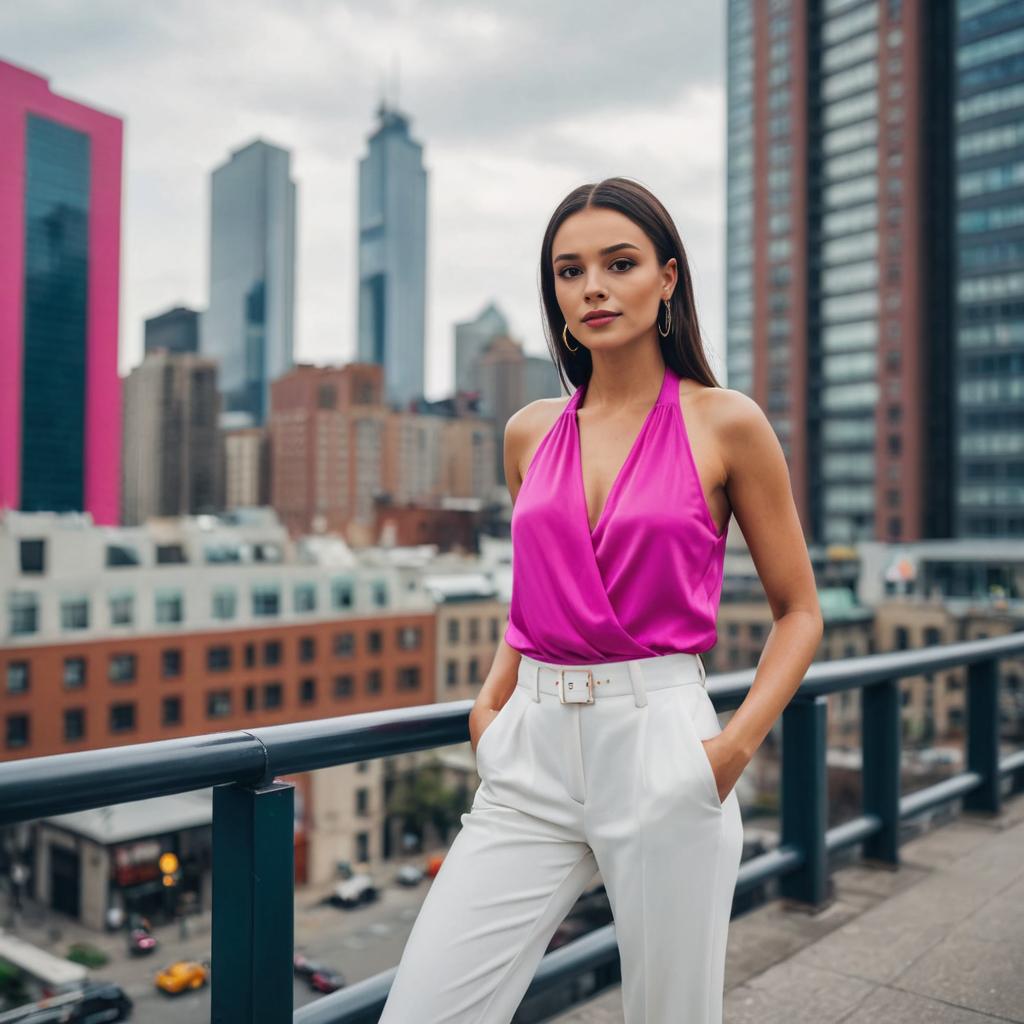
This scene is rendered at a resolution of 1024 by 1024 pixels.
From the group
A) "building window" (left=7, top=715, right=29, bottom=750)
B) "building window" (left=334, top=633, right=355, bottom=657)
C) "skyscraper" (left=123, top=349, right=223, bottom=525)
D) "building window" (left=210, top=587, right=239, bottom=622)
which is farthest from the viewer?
"skyscraper" (left=123, top=349, right=223, bottom=525)

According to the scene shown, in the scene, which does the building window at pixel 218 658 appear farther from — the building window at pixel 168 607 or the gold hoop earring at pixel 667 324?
the gold hoop earring at pixel 667 324

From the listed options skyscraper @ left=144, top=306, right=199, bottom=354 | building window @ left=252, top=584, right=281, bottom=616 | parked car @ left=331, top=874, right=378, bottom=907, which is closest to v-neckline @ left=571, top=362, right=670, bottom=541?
parked car @ left=331, top=874, right=378, bottom=907

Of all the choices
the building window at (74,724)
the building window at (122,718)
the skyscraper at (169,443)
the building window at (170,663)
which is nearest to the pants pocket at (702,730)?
the building window at (74,724)

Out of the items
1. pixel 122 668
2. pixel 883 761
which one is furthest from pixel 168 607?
pixel 883 761

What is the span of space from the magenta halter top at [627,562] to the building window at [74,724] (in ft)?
161

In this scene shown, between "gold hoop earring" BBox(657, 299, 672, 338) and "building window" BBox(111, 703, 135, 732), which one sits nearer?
"gold hoop earring" BBox(657, 299, 672, 338)

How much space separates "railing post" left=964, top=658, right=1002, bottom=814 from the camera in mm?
3756

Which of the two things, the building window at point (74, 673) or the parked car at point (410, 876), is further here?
the parked car at point (410, 876)

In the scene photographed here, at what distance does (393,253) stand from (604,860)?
5951 inches

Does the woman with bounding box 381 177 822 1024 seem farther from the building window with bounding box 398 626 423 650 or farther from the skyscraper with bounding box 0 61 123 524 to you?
the skyscraper with bounding box 0 61 123 524

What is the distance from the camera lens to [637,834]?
119 centimetres

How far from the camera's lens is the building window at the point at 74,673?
46.7 m

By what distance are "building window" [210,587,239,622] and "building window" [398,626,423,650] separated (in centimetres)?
825

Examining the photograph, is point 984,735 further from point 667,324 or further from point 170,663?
point 170,663
